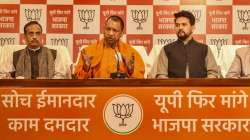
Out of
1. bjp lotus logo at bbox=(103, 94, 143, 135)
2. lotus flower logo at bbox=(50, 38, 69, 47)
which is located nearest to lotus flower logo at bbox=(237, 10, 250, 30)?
lotus flower logo at bbox=(50, 38, 69, 47)

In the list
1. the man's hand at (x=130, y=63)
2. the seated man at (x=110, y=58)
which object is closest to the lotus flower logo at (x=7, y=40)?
the seated man at (x=110, y=58)

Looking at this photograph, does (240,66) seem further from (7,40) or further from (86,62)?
(7,40)

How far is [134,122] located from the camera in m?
2.89

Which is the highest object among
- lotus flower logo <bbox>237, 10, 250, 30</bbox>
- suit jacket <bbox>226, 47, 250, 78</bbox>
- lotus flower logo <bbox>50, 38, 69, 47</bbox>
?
lotus flower logo <bbox>237, 10, 250, 30</bbox>

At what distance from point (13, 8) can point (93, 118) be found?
3.31m

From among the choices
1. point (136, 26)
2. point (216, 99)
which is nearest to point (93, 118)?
point (216, 99)

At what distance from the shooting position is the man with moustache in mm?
4320

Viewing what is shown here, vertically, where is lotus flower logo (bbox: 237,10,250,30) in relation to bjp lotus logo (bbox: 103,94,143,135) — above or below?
above

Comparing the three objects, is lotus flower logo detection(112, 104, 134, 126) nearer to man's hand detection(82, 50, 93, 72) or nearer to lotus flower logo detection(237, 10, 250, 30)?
man's hand detection(82, 50, 93, 72)

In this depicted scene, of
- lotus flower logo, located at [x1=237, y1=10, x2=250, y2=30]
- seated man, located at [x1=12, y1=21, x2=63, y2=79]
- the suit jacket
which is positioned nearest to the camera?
the suit jacket

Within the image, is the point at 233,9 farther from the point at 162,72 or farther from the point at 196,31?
the point at 162,72

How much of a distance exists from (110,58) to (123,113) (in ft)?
5.13

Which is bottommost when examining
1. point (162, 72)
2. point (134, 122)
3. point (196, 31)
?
point (134, 122)

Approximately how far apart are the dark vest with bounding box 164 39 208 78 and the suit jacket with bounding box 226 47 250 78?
10.0 inches
